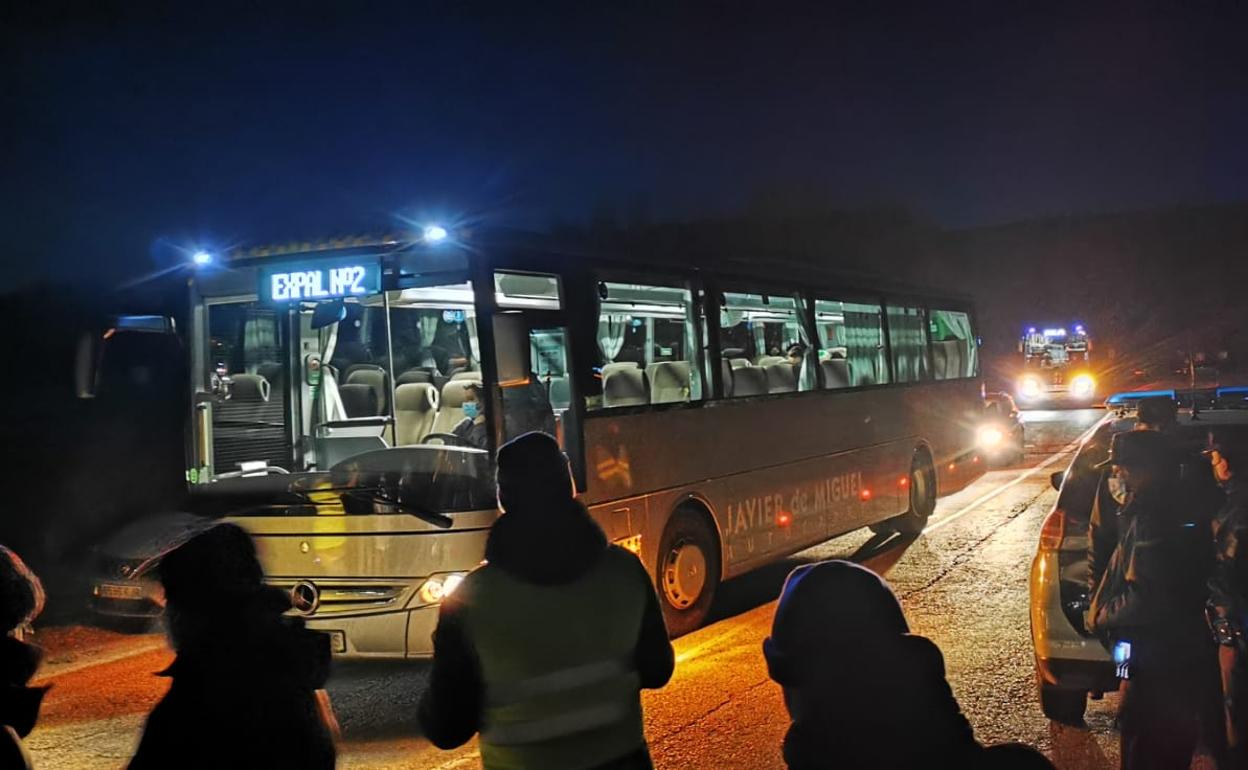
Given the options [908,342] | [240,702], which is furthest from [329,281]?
[908,342]

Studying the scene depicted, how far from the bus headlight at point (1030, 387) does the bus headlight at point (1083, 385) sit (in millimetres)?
1400

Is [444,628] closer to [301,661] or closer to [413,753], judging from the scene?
[301,661]

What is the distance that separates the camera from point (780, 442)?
401 inches

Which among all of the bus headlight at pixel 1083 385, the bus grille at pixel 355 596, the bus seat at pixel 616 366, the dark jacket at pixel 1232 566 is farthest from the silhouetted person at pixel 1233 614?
the bus headlight at pixel 1083 385

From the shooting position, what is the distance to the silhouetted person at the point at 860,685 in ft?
7.02

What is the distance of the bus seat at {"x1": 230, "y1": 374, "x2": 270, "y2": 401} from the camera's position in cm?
804

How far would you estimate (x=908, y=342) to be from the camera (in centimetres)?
1342

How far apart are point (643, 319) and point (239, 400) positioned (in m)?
3.16

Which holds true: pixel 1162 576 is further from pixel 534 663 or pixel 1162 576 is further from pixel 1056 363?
pixel 1056 363

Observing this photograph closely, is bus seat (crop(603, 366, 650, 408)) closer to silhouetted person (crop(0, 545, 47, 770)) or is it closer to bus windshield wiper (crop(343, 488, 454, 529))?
bus windshield wiper (crop(343, 488, 454, 529))

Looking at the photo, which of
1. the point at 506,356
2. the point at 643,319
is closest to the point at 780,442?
the point at 643,319

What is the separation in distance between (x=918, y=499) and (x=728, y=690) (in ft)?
23.2

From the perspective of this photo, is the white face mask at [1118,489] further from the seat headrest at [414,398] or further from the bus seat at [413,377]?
the bus seat at [413,377]

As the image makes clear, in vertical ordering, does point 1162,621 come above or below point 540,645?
below
